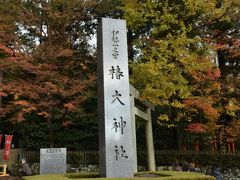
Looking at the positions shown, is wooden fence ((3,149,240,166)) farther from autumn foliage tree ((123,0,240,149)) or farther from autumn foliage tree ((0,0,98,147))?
autumn foliage tree ((0,0,98,147))

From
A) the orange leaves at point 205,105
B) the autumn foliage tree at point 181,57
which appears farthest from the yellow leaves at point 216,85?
the orange leaves at point 205,105

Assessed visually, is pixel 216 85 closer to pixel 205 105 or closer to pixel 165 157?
pixel 205 105

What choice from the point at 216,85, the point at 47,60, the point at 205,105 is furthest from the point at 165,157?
the point at 47,60

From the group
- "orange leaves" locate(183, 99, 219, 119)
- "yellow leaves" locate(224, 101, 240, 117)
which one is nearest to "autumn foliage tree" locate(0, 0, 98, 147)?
"orange leaves" locate(183, 99, 219, 119)

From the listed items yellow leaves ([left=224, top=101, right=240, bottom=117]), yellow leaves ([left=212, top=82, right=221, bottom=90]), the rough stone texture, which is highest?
yellow leaves ([left=212, top=82, right=221, bottom=90])

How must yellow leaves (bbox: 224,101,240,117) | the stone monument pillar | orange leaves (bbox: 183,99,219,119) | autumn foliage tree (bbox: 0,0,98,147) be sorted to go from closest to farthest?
the stone monument pillar
orange leaves (bbox: 183,99,219,119)
yellow leaves (bbox: 224,101,240,117)
autumn foliage tree (bbox: 0,0,98,147)

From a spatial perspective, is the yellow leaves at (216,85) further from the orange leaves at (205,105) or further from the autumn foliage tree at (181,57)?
the orange leaves at (205,105)

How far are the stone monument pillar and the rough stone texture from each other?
7.05 m

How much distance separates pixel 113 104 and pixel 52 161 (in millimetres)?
7881

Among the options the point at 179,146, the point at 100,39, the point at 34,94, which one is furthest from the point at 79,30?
the point at 100,39

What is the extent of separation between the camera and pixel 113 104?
9.62 metres

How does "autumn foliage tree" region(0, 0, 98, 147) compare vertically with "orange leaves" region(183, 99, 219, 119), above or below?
above

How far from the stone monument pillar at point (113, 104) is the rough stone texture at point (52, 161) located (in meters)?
7.05

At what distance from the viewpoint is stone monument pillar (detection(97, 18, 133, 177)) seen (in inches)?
369
